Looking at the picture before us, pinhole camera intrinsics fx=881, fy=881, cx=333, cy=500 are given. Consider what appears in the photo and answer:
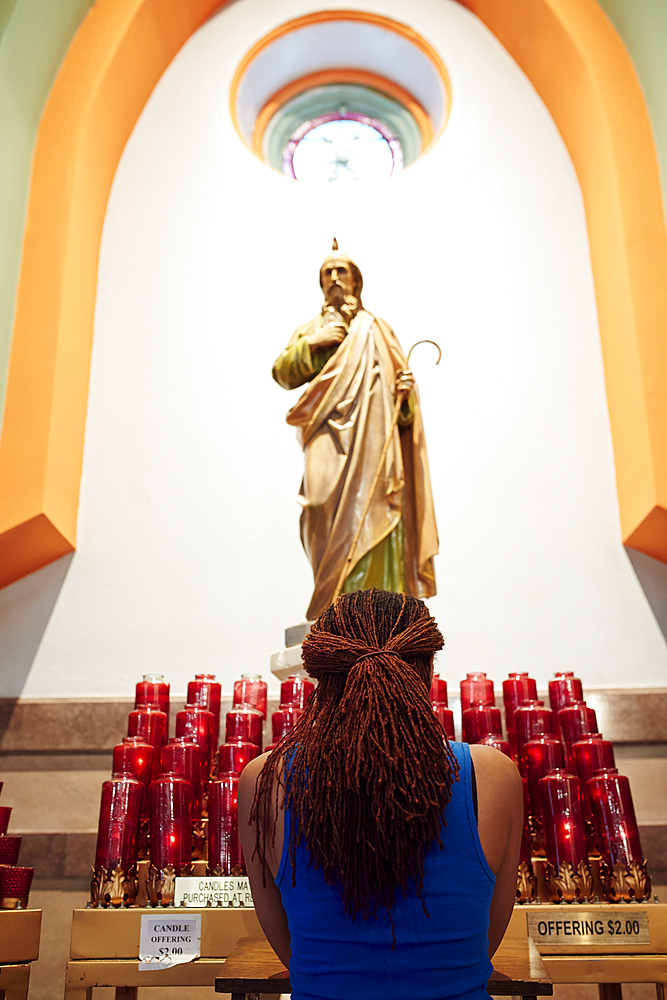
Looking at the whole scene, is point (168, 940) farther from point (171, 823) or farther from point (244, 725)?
point (244, 725)

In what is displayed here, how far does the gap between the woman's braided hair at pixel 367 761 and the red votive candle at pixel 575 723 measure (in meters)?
1.94

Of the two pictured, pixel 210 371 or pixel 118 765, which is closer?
pixel 118 765

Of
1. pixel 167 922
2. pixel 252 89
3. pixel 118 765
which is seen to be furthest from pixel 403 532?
pixel 252 89

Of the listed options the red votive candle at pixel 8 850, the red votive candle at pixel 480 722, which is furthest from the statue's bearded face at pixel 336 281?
the red votive candle at pixel 8 850

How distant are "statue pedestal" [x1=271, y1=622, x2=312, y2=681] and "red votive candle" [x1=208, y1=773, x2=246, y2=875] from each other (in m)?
1.41

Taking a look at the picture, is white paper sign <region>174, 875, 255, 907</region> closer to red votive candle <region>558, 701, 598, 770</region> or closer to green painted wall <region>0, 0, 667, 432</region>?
red votive candle <region>558, 701, 598, 770</region>

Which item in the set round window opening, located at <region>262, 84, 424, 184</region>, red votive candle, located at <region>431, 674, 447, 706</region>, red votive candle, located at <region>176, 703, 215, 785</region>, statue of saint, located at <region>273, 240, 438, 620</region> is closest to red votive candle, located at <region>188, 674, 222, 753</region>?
red votive candle, located at <region>176, 703, 215, 785</region>

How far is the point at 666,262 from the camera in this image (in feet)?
20.2

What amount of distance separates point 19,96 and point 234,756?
5.34 m

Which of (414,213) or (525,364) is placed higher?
(414,213)

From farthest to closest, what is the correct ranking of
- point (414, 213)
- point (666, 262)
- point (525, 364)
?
1. point (414, 213)
2. point (525, 364)
3. point (666, 262)

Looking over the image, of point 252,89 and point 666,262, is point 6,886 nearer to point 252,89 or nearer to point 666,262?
point 666,262

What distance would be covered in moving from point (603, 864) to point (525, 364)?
4.51 m

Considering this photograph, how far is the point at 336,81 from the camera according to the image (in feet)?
27.2
